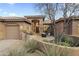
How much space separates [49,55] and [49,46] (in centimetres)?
16

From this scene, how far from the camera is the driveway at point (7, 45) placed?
3.24 meters

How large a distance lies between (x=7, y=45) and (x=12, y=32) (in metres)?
0.26

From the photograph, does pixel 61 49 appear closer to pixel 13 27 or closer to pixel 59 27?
pixel 59 27

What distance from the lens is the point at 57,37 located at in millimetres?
3301

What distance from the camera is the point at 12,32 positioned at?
338 centimetres

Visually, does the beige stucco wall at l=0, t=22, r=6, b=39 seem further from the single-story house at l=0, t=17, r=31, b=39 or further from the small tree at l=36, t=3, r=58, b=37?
the small tree at l=36, t=3, r=58, b=37

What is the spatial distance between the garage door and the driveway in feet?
0.29

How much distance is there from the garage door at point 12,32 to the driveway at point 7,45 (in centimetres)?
9

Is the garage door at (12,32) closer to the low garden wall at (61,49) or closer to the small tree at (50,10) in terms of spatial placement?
the low garden wall at (61,49)

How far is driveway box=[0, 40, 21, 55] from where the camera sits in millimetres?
3243

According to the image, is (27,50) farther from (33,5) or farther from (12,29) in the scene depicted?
(33,5)

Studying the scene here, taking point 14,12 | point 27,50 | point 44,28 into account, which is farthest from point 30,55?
point 14,12

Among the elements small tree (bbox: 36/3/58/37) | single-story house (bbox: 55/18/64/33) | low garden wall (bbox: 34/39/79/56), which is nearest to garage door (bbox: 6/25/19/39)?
low garden wall (bbox: 34/39/79/56)

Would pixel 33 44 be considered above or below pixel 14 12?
below
